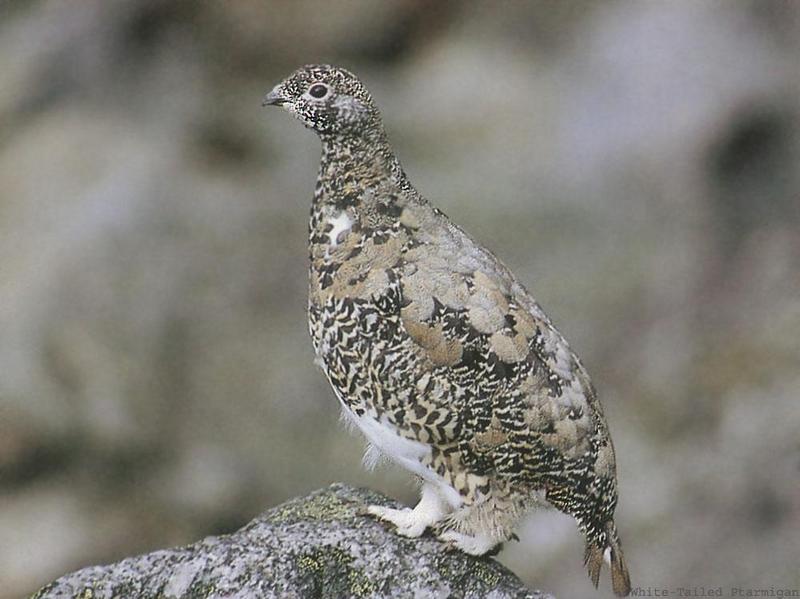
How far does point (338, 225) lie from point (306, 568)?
1185mm

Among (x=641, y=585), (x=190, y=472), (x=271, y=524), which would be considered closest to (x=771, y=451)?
(x=641, y=585)

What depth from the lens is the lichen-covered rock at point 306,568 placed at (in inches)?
149

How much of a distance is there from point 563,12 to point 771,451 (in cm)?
359

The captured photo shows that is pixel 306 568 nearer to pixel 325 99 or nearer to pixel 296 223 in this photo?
pixel 325 99

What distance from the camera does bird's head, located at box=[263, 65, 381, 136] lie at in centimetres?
408

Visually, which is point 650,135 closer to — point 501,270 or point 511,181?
point 511,181

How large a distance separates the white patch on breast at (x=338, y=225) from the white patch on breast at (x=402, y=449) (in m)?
0.61

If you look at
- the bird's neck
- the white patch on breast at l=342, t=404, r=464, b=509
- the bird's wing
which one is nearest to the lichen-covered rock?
the white patch on breast at l=342, t=404, r=464, b=509

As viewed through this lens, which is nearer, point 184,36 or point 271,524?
point 271,524

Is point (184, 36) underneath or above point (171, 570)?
above

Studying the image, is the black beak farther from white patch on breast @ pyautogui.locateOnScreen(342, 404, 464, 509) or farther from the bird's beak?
white patch on breast @ pyautogui.locateOnScreen(342, 404, 464, 509)

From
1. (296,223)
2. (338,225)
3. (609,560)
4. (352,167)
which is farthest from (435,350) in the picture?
(296,223)

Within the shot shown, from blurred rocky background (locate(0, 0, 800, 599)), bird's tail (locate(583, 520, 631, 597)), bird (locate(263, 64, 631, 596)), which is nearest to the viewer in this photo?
bird (locate(263, 64, 631, 596))

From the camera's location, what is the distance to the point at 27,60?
30.3 feet
